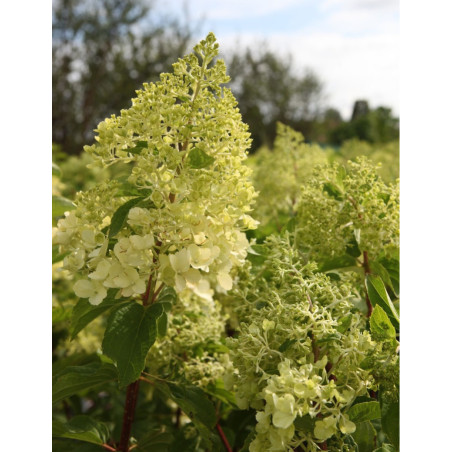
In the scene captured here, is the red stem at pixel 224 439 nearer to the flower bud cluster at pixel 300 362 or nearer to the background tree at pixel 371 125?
the flower bud cluster at pixel 300 362

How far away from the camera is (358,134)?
896cm

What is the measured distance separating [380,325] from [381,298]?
0.08 meters

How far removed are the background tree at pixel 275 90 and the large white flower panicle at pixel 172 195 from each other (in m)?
17.0

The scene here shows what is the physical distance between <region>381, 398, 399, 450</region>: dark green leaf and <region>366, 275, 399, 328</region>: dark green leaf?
0.12 m

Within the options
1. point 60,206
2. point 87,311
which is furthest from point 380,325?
point 60,206

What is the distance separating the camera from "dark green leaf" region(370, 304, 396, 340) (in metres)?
0.69

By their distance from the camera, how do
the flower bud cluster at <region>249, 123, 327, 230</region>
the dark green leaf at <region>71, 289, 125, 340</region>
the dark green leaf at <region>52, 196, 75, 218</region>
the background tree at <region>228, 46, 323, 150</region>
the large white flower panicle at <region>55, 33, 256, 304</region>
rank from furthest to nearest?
1. the background tree at <region>228, 46, 323, 150</region>
2. the flower bud cluster at <region>249, 123, 327, 230</region>
3. the dark green leaf at <region>52, 196, 75, 218</region>
4. the dark green leaf at <region>71, 289, 125, 340</region>
5. the large white flower panicle at <region>55, 33, 256, 304</region>

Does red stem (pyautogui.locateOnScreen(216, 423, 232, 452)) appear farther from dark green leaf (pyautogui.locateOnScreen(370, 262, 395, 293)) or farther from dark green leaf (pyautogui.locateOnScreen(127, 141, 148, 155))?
dark green leaf (pyautogui.locateOnScreen(127, 141, 148, 155))

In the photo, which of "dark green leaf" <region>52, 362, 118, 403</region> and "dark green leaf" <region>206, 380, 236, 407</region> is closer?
"dark green leaf" <region>52, 362, 118, 403</region>

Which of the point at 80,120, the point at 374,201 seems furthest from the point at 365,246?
the point at 80,120

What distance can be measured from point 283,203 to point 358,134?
7.85 metres

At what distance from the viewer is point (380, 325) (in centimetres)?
70

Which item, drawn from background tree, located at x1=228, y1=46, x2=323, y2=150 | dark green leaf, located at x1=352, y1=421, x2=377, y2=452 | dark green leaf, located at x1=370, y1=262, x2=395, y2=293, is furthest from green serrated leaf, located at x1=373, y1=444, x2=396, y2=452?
background tree, located at x1=228, y1=46, x2=323, y2=150

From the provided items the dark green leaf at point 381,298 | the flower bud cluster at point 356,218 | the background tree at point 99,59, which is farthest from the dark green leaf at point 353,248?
the background tree at point 99,59
